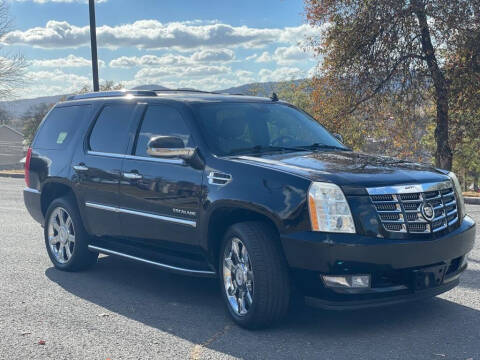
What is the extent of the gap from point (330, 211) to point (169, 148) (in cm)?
157

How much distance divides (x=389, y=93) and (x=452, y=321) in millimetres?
16800

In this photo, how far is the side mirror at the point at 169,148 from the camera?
18.1 ft

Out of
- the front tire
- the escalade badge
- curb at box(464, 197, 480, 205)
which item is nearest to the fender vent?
the front tire

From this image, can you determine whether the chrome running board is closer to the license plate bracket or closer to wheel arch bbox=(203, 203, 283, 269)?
wheel arch bbox=(203, 203, 283, 269)

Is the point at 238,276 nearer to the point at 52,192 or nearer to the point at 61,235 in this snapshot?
the point at 61,235

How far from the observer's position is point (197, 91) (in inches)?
284

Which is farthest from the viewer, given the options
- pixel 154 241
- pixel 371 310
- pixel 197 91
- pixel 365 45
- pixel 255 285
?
pixel 365 45

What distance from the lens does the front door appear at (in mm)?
5590

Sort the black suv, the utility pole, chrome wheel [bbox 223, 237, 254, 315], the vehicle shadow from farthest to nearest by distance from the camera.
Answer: the utility pole → chrome wheel [bbox 223, 237, 254, 315] → the black suv → the vehicle shadow

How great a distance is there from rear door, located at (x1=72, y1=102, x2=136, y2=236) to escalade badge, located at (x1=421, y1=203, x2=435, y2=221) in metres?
2.93

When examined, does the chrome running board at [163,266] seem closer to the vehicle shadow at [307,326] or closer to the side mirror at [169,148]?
the vehicle shadow at [307,326]

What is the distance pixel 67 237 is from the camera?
735 centimetres

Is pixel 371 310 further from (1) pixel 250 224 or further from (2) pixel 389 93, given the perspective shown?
(2) pixel 389 93

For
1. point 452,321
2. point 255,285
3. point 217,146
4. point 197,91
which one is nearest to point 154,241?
point 217,146
